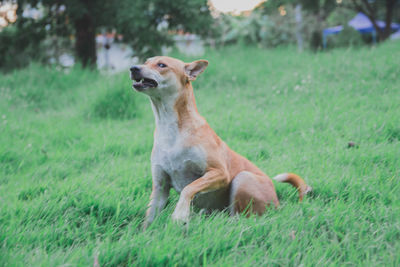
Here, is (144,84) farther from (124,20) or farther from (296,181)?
(124,20)

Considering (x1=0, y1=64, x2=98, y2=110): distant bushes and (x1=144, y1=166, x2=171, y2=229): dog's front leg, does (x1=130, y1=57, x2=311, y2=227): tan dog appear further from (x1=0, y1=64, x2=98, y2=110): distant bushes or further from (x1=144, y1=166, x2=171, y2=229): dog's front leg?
(x1=0, y1=64, x2=98, y2=110): distant bushes

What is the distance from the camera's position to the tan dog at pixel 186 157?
8.13 ft

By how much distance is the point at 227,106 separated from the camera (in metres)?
6.29

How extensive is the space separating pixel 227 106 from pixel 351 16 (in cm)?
2906

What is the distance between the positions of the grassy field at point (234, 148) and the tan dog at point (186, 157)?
0.55 feet

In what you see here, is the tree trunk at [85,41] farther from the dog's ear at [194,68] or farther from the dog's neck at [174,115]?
the dog's neck at [174,115]

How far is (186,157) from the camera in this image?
8.09 feet

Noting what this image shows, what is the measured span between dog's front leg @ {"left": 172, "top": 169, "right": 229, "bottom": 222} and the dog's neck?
1.26 ft

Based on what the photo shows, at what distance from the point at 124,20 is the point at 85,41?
2.40 m

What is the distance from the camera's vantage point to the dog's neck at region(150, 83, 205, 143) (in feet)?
8.45

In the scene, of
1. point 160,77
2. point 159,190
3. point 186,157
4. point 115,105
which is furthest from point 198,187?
point 115,105

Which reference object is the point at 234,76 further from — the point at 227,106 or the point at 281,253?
the point at 281,253

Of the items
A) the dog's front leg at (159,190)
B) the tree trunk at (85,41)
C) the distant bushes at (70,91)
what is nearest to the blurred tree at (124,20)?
the tree trunk at (85,41)

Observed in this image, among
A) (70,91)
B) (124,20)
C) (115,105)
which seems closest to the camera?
(115,105)
